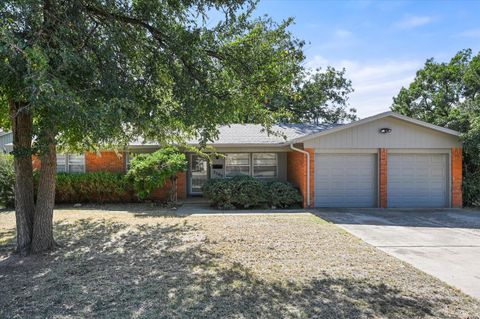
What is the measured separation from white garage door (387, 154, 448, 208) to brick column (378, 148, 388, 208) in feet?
0.69

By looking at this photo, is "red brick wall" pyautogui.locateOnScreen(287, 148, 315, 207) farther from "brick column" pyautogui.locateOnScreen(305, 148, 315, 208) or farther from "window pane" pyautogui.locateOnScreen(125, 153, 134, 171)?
"window pane" pyautogui.locateOnScreen(125, 153, 134, 171)

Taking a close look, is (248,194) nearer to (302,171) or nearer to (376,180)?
(302,171)

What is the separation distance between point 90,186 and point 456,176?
14.4 metres

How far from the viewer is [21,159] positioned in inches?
262

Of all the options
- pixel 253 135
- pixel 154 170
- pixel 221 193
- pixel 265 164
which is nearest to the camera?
pixel 154 170

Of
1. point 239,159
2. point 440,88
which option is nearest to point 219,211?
point 239,159

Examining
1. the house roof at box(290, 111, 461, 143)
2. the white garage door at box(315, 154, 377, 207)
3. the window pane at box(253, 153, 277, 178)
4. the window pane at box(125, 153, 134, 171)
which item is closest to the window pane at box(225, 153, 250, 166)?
the window pane at box(253, 153, 277, 178)

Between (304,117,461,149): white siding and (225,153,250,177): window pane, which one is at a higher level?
(304,117,461,149): white siding

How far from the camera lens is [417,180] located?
511 inches

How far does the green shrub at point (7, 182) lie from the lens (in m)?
12.8

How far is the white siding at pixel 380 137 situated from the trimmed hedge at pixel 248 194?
2.05 meters

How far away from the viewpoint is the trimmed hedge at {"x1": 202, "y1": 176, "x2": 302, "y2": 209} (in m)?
12.6

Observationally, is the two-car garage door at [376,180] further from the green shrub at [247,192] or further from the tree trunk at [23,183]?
the tree trunk at [23,183]

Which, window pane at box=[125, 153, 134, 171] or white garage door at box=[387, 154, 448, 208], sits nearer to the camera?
white garage door at box=[387, 154, 448, 208]
